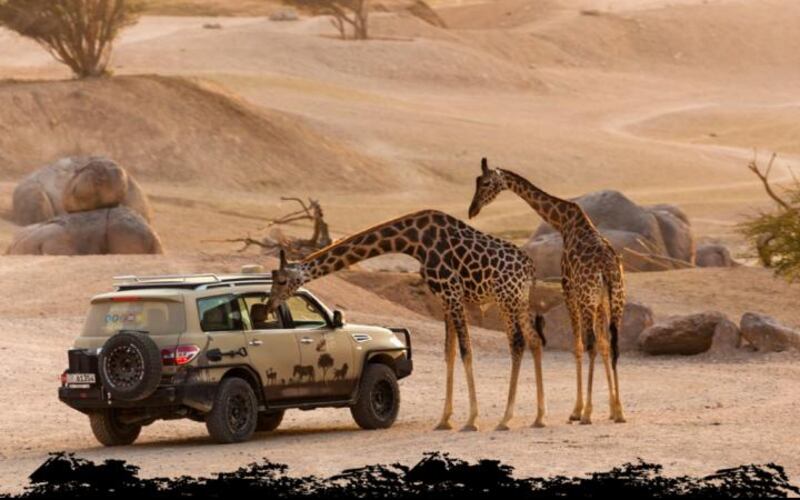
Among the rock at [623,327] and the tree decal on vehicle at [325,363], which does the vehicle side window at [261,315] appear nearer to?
the tree decal on vehicle at [325,363]

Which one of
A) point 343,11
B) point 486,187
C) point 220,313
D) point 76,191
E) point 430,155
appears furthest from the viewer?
point 343,11

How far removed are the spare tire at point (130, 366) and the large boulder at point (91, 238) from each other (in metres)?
19.2

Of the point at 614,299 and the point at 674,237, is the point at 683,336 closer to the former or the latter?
the point at 614,299

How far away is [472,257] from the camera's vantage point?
17391mm

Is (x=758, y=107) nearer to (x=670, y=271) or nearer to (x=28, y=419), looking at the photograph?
(x=670, y=271)

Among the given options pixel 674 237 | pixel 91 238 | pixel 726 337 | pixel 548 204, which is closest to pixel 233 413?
pixel 548 204

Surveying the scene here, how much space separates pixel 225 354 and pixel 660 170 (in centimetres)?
5327

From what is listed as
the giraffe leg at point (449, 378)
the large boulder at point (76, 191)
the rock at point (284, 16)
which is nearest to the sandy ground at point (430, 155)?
the giraffe leg at point (449, 378)

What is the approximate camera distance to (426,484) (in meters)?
12.9

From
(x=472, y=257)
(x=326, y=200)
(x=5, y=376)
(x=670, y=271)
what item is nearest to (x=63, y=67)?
(x=326, y=200)

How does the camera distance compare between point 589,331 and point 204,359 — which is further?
point 589,331

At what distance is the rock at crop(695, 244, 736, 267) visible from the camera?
133 feet

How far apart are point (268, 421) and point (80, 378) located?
2.57 meters

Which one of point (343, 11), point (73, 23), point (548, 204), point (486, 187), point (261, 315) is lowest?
point (261, 315)
